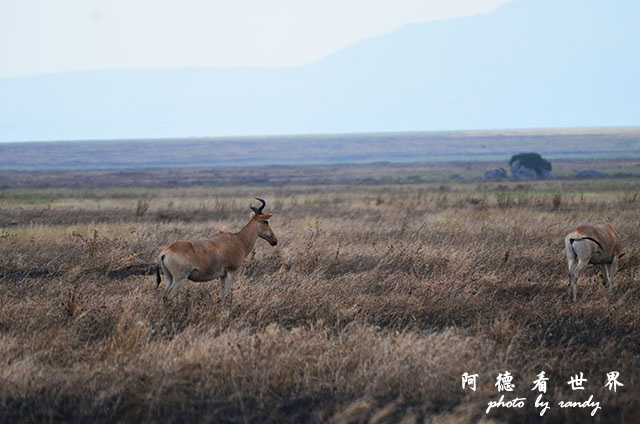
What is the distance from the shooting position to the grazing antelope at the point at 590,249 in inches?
442

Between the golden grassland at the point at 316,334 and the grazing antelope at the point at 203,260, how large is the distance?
30 cm

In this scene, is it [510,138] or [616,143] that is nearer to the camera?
[616,143]

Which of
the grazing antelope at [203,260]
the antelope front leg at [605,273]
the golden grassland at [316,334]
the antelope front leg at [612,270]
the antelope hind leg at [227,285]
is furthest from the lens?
the antelope front leg at [605,273]

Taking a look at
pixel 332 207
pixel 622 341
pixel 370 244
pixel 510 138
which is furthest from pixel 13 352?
pixel 510 138

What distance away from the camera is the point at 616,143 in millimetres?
141625

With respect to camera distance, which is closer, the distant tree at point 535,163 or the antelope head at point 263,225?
the antelope head at point 263,225

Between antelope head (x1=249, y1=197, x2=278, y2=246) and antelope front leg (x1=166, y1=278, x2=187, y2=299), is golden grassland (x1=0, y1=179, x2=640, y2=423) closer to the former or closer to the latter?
antelope front leg (x1=166, y1=278, x2=187, y2=299)

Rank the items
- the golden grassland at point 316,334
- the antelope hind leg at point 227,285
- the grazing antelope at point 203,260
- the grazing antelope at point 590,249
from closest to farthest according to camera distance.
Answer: the golden grassland at point 316,334 < the grazing antelope at point 203,260 < the antelope hind leg at point 227,285 < the grazing antelope at point 590,249

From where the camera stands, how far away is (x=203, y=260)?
10234mm

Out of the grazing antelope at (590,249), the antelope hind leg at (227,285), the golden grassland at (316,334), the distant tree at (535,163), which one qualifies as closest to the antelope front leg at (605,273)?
the grazing antelope at (590,249)

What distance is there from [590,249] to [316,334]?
505 centimetres

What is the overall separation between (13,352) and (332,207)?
65.7ft

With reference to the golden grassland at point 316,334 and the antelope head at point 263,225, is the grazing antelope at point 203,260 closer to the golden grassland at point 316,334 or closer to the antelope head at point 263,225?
the golden grassland at point 316,334

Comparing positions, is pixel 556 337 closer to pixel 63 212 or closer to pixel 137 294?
pixel 137 294
